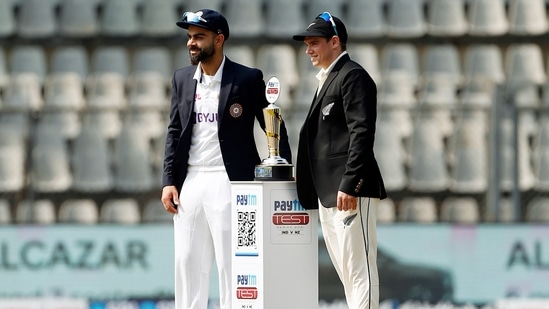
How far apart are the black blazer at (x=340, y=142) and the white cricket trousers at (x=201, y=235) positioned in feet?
1.35

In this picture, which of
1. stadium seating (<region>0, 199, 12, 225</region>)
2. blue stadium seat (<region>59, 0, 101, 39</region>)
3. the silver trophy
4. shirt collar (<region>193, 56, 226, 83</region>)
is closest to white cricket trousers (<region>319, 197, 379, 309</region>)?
the silver trophy

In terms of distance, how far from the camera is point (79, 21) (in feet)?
39.2

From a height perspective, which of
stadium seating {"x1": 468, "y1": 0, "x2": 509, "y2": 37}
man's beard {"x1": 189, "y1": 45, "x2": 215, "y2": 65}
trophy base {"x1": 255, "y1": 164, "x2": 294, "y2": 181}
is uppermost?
stadium seating {"x1": 468, "y1": 0, "x2": 509, "y2": 37}

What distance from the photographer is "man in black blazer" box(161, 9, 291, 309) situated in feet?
18.4

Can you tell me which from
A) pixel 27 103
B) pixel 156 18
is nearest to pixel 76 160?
pixel 27 103

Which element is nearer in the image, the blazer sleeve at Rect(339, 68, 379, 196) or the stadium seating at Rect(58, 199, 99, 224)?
the blazer sleeve at Rect(339, 68, 379, 196)

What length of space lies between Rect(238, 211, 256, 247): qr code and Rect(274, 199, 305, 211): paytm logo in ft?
0.39

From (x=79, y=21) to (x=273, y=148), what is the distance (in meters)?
6.86

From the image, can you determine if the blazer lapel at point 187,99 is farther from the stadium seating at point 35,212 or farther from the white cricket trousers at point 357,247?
the stadium seating at point 35,212

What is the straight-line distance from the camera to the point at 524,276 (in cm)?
873

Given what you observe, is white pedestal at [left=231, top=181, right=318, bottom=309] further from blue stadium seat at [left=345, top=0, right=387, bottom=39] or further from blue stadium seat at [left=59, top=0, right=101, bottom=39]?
blue stadium seat at [left=59, top=0, right=101, bottom=39]

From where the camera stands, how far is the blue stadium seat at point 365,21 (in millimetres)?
11812

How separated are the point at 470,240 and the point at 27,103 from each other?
4589 millimetres

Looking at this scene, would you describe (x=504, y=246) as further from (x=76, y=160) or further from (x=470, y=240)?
(x=76, y=160)
